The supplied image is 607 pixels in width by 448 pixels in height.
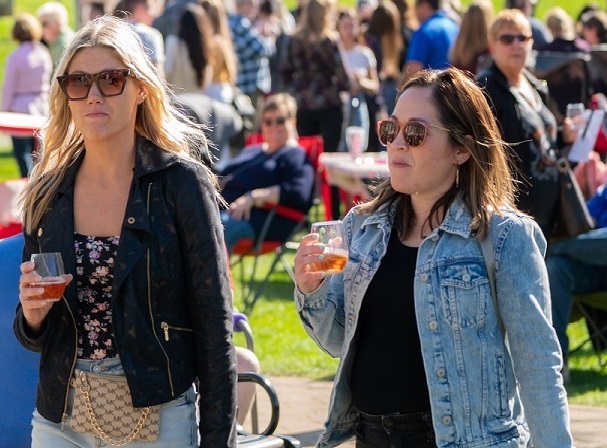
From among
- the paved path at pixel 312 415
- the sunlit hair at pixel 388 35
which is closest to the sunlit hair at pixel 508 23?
the paved path at pixel 312 415

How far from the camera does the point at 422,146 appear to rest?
321 centimetres

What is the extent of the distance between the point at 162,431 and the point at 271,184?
20.8ft

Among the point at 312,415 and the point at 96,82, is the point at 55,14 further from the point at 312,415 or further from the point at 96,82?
the point at 96,82

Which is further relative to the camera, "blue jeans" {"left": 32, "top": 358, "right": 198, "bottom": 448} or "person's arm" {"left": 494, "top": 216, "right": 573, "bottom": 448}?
"blue jeans" {"left": 32, "top": 358, "right": 198, "bottom": 448}

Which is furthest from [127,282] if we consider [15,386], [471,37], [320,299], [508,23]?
[471,37]

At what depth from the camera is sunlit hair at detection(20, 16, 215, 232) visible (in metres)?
3.32

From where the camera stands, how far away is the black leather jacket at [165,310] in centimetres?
313

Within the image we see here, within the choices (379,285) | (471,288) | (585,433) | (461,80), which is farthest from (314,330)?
(585,433)

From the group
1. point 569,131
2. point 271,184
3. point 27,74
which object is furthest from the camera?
point 27,74

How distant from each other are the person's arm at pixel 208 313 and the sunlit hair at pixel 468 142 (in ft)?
1.66

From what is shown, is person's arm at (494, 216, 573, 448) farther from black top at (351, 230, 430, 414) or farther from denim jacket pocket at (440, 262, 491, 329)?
black top at (351, 230, 430, 414)

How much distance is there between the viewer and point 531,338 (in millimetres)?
3049

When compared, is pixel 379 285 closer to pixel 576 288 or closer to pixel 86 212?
pixel 86 212

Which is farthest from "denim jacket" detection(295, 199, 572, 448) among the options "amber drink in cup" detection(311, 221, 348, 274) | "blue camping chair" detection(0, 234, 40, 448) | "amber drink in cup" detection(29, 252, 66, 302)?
"blue camping chair" detection(0, 234, 40, 448)
